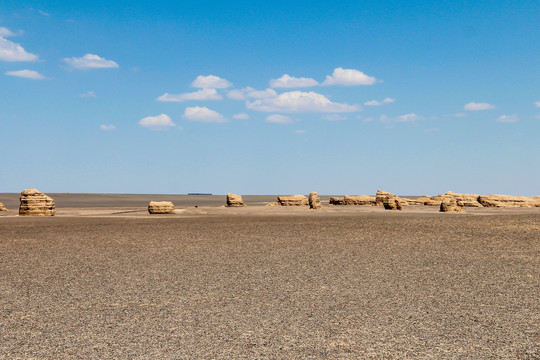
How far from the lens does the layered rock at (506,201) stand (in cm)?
5728

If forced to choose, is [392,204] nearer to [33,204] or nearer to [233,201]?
[233,201]

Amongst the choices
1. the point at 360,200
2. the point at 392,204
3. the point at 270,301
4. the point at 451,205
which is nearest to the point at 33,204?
the point at 270,301

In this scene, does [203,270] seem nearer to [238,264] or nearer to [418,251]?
[238,264]

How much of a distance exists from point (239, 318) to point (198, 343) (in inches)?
50.1

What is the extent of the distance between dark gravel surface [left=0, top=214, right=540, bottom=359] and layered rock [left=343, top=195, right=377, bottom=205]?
44.7 meters

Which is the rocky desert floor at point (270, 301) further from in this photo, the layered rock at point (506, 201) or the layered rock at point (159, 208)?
the layered rock at point (506, 201)

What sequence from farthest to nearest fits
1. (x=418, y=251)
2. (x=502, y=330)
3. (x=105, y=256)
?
(x=418, y=251), (x=105, y=256), (x=502, y=330)

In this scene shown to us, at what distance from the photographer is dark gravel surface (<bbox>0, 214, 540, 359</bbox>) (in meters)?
5.86

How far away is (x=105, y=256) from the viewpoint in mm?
13695

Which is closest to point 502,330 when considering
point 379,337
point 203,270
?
point 379,337

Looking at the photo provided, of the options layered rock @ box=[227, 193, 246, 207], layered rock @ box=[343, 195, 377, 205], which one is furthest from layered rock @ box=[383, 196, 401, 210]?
layered rock @ box=[227, 193, 246, 207]

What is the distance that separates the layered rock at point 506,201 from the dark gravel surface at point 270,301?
146 feet

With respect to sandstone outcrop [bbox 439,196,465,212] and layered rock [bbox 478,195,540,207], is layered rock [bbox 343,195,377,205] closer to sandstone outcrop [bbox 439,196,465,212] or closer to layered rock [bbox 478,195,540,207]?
layered rock [bbox 478,195,540,207]

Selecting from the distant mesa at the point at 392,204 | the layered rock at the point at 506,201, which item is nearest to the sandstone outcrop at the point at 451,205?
the distant mesa at the point at 392,204
